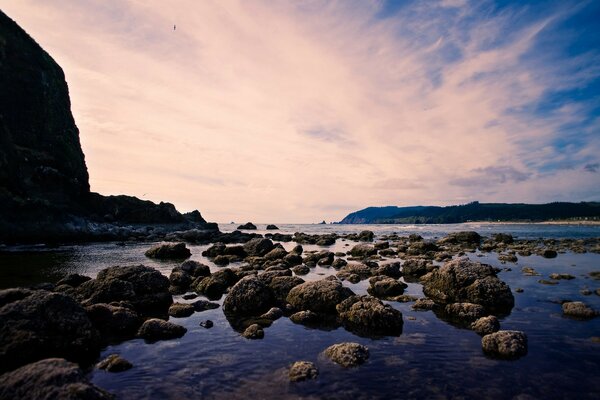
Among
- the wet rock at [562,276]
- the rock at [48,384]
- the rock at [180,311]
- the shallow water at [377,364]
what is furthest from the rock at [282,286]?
the wet rock at [562,276]

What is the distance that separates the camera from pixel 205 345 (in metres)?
11.4

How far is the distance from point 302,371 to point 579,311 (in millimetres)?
→ 12960

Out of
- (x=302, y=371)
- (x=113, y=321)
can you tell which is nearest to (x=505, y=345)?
(x=302, y=371)

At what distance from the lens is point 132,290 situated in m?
16.5

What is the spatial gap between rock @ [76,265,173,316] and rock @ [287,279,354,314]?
21.0 ft

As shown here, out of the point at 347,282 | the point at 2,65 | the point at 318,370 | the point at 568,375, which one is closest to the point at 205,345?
the point at 318,370

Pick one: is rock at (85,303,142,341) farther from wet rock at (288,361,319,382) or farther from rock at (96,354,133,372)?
wet rock at (288,361,319,382)

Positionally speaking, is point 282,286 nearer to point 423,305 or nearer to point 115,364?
point 423,305

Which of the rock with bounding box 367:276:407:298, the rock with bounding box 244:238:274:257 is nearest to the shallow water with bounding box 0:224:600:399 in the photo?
the rock with bounding box 367:276:407:298

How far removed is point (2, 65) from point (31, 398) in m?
92.8

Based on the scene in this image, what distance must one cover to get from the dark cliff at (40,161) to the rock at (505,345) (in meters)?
57.9

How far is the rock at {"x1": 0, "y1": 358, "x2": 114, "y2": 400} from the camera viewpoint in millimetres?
6629

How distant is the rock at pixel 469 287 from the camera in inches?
626

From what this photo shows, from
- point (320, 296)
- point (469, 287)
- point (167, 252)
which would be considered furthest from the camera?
point (167, 252)
